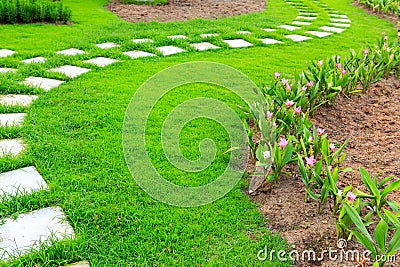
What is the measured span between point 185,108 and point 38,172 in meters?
1.53

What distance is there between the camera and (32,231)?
221 centimetres

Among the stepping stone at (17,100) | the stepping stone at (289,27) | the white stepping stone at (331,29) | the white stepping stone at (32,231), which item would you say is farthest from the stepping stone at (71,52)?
the white stepping stone at (331,29)

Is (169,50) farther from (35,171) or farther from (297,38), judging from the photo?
(35,171)

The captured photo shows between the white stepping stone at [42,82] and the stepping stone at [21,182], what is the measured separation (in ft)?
5.27

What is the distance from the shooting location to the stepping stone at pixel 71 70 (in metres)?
4.59

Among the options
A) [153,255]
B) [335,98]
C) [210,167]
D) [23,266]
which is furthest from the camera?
[335,98]

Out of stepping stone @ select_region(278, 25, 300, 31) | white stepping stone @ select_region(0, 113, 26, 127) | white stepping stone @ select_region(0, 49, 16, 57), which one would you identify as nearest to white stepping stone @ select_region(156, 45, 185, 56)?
white stepping stone @ select_region(0, 49, 16, 57)

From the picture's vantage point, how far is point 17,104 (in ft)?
12.3

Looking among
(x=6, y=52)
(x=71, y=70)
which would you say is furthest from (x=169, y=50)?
(x=6, y=52)

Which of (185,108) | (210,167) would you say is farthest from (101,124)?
(210,167)

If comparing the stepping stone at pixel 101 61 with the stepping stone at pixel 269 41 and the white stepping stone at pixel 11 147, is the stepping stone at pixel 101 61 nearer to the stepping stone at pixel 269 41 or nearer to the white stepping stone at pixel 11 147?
the white stepping stone at pixel 11 147

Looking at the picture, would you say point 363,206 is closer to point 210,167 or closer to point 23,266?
point 210,167

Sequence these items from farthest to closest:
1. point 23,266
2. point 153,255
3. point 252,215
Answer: point 252,215 → point 153,255 → point 23,266

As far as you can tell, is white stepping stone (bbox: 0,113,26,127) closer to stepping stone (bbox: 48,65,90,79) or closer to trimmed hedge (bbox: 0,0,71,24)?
stepping stone (bbox: 48,65,90,79)
